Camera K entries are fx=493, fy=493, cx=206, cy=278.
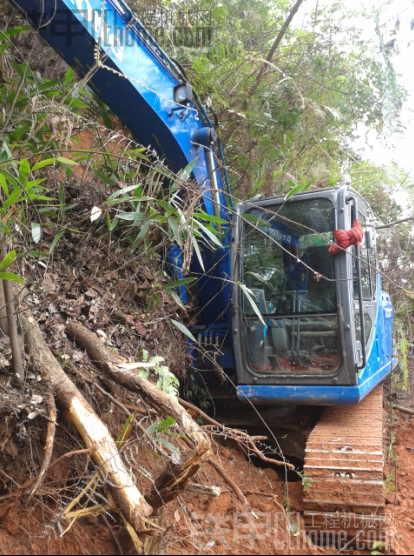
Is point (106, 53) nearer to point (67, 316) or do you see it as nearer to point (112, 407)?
point (67, 316)

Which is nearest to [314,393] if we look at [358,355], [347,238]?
[358,355]

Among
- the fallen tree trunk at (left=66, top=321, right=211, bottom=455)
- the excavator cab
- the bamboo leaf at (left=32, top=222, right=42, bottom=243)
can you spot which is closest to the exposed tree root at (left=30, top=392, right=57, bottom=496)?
the fallen tree trunk at (left=66, top=321, right=211, bottom=455)

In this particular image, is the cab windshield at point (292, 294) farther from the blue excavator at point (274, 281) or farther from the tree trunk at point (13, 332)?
the tree trunk at point (13, 332)

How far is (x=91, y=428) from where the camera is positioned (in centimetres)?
213

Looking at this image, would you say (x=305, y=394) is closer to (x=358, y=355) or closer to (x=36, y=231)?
(x=358, y=355)

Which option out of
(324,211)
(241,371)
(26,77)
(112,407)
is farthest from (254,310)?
(26,77)

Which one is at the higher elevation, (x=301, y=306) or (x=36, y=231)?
(x=36, y=231)

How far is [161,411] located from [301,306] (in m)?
1.45

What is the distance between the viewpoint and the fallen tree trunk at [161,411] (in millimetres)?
2012

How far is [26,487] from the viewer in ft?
6.87

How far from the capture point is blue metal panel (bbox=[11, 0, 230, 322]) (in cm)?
288

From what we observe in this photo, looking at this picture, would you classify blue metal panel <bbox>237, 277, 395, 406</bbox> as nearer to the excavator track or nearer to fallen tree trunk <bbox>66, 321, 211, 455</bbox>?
the excavator track

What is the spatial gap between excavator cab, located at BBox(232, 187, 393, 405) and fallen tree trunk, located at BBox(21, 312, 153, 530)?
135 cm

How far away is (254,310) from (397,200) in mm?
5029
